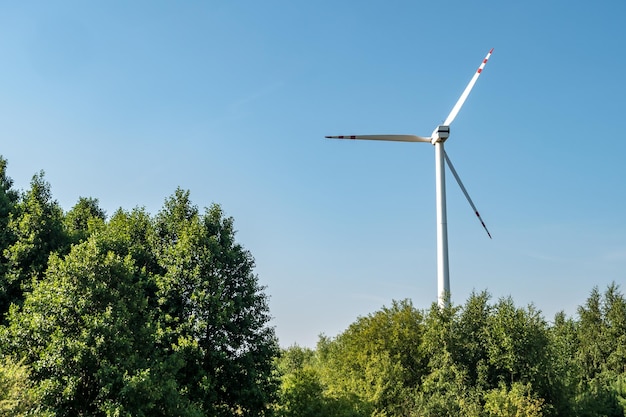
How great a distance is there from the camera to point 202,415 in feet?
109

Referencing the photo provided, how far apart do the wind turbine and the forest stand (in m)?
2.42

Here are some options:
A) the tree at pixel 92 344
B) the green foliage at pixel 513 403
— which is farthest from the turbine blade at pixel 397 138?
the tree at pixel 92 344

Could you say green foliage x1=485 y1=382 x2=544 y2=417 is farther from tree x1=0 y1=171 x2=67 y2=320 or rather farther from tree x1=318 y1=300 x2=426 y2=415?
tree x1=0 y1=171 x2=67 y2=320

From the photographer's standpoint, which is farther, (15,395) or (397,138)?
(397,138)

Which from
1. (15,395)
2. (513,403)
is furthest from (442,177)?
(15,395)

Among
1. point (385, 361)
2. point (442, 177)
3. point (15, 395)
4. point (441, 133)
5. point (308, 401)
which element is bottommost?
point (15, 395)

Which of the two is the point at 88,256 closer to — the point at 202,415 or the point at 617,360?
the point at 202,415

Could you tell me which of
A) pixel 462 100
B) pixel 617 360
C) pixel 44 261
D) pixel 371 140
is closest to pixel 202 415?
pixel 44 261

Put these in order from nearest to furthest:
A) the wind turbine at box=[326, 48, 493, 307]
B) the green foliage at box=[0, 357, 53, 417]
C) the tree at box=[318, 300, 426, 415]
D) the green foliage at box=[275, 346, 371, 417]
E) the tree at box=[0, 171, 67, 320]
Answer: the green foliage at box=[0, 357, 53, 417]
the tree at box=[0, 171, 67, 320]
the green foliage at box=[275, 346, 371, 417]
the wind turbine at box=[326, 48, 493, 307]
the tree at box=[318, 300, 426, 415]

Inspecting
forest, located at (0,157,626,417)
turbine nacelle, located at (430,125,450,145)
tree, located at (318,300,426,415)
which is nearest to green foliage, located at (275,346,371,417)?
forest, located at (0,157,626,417)

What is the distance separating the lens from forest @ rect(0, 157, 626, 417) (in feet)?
103

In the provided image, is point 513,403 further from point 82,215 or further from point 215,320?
point 82,215

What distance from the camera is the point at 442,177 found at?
5547 centimetres

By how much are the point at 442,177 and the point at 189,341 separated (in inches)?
1128
